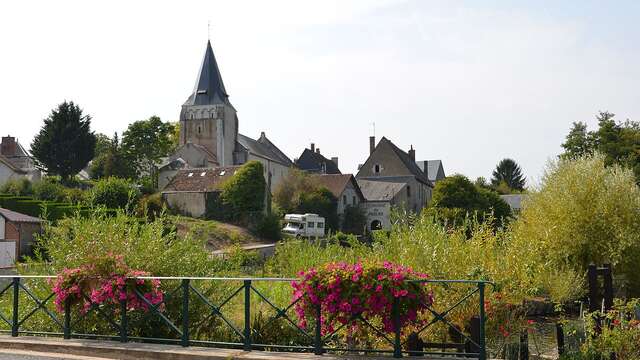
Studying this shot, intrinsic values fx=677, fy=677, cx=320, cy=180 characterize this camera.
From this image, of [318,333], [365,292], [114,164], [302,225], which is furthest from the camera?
[114,164]

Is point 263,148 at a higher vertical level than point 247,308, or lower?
higher

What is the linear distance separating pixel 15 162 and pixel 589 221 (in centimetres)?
6177

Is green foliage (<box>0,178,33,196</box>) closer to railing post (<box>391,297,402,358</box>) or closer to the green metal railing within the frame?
the green metal railing

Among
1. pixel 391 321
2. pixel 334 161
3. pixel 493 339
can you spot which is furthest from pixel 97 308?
pixel 334 161

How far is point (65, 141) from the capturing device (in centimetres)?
5919

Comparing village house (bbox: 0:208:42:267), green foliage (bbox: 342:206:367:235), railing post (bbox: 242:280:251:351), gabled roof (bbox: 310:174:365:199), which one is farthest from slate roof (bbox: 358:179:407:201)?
railing post (bbox: 242:280:251:351)

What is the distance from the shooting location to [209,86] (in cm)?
7725

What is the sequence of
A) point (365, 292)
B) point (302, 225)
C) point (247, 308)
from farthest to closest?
1. point (302, 225)
2. point (247, 308)
3. point (365, 292)

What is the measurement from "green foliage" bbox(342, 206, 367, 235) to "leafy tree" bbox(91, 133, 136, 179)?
2065cm

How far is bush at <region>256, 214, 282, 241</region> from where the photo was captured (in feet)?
160

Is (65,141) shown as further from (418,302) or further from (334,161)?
(418,302)

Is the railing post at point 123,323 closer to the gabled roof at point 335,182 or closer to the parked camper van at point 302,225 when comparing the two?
the parked camper van at point 302,225

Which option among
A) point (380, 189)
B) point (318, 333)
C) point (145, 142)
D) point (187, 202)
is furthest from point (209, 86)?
point (318, 333)

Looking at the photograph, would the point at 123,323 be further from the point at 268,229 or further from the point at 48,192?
the point at 48,192
